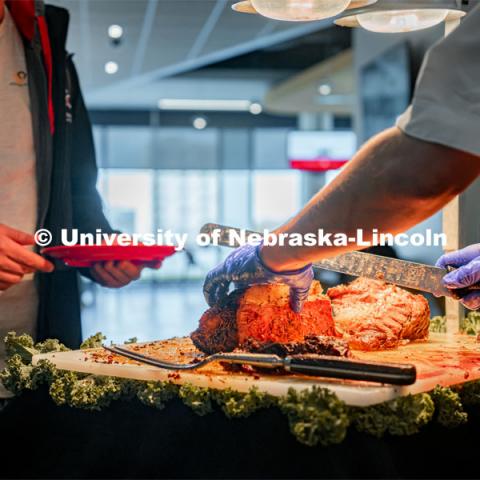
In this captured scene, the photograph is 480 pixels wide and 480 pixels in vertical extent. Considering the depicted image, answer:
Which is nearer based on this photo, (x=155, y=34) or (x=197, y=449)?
(x=197, y=449)

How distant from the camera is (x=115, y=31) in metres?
5.01

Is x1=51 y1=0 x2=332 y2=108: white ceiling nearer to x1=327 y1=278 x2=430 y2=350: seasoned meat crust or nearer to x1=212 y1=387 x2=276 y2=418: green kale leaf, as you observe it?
x1=327 y1=278 x2=430 y2=350: seasoned meat crust

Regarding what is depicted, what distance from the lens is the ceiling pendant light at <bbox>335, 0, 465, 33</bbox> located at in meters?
1.84

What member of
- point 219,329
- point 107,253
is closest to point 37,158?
point 107,253

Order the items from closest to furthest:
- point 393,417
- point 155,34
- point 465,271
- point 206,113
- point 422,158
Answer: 1. point 422,158
2. point 393,417
3. point 465,271
4. point 155,34
5. point 206,113

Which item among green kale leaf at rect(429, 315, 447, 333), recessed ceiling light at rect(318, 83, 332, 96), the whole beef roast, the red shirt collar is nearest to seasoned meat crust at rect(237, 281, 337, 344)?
the whole beef roast

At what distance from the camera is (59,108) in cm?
238

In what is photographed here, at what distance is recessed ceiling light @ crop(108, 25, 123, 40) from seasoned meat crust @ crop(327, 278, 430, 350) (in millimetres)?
3126

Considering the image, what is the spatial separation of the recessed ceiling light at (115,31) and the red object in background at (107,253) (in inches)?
122

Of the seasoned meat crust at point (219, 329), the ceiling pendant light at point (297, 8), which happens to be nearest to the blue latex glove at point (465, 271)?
the seasoned meat crust at point (219, 329)

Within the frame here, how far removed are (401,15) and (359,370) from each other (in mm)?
891

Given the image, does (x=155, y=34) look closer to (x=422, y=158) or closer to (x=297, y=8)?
(x=297, y=8)

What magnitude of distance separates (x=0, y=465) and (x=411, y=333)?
959 millimetres

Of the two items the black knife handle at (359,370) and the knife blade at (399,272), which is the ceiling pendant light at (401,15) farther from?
the black knife handle at (359,370)
